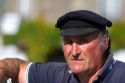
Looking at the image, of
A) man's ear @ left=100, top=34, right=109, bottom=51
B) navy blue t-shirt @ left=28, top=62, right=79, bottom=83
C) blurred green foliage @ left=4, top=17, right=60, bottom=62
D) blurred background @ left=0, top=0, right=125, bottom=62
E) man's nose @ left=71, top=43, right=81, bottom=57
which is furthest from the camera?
blurred green foliage @ left=4, top=17, right=60, bottom=62

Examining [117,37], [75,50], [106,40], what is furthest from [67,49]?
[117,37]

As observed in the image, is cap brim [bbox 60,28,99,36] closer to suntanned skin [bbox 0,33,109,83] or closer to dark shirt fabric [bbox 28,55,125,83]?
suntanned skin [bbox 0,33,109,83]

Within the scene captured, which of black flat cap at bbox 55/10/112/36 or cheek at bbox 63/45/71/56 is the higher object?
black flat cap at bbox 55/10/112/36

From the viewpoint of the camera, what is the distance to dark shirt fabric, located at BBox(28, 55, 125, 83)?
444 cm

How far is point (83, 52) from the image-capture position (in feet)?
14.2

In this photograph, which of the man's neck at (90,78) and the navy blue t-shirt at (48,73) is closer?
the man's neck at (90,78)

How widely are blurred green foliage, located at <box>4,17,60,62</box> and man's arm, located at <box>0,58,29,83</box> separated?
1266 centimetres

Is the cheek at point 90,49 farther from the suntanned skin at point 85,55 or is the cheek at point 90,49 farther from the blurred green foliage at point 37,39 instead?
the blurred green foliage at point 37,39

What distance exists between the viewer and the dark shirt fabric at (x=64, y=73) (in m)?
4.44

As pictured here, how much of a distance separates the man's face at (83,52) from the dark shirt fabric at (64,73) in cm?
11

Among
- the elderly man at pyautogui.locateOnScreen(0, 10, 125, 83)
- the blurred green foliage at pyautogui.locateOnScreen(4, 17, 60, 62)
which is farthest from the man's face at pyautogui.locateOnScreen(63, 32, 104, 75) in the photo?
the blurred green foliage at pyautogui.locateOnScreen(4, 17, 60, 62)

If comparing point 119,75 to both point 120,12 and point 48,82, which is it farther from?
point 120,12

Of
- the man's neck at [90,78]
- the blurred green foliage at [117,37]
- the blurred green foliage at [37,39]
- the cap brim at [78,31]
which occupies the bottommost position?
the blurred green foliage at [117,37]

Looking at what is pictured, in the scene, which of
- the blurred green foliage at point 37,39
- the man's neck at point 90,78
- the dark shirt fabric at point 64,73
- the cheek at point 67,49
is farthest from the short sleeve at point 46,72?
the blurred green foliage at point 37,39
